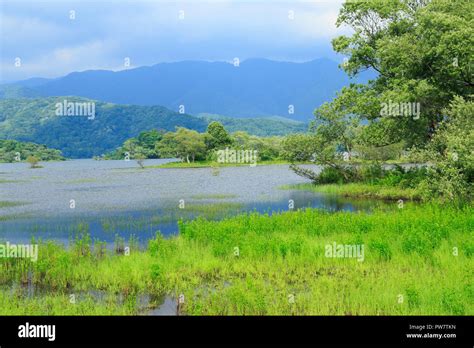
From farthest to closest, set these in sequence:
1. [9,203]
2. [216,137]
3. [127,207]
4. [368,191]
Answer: [216,137] → [9,203] → [368,191] → [127,207]

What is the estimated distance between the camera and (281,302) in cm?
1220

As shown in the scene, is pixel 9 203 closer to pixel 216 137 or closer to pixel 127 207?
pixel 127 207

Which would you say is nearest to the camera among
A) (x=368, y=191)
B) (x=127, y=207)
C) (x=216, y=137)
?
(x=127, y=207)

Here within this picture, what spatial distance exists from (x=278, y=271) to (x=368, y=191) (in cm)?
2517

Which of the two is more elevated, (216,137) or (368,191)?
(216,137)

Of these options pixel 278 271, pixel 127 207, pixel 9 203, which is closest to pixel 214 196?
pixel 127 207

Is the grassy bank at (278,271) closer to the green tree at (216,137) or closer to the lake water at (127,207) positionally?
the lake water at (127,207)

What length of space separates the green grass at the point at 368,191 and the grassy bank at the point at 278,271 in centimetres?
1357

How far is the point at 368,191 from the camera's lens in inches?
1521

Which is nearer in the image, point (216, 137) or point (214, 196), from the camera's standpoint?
point (214, 196)

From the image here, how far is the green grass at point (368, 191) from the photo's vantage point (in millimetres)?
34784

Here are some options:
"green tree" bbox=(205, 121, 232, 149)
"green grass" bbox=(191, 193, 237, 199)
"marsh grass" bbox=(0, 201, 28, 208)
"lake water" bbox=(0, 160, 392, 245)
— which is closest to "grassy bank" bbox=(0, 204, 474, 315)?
"lake water" bbox=(0, 160, 392, 245)
